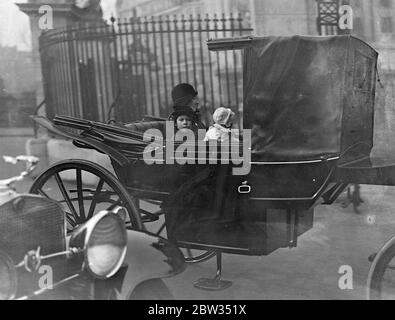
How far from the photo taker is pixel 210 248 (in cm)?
289

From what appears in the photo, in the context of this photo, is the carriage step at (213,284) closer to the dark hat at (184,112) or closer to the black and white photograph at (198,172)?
the black and white photograph at (198,172)

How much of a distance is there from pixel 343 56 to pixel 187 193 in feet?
3.82

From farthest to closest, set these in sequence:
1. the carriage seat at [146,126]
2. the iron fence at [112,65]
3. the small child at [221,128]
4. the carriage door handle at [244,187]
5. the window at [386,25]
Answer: the iron fence at [112,65] → the carriage seat at [146,126] → the window at [386,25] → the small child at [221,128] → the carriage door handle at [244,187]

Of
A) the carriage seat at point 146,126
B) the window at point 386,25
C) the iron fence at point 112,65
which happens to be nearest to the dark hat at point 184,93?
the iron fence at point 112,65

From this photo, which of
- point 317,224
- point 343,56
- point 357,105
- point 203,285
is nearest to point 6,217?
point 203,285

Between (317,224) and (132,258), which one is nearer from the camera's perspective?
(132,258)

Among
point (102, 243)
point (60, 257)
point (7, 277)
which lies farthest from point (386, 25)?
point (7, 277)

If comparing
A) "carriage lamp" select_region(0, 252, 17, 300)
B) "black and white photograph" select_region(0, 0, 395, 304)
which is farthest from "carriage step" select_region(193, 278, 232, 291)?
"carriage lamp" select_region(0, 252, 17, 300)

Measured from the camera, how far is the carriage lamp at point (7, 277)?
198 cm

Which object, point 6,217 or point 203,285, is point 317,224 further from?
point 6,217

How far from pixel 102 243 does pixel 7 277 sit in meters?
0.40

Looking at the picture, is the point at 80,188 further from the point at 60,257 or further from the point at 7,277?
the point at 7,277

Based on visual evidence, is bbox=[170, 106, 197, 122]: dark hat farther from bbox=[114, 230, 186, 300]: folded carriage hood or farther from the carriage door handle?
bbox=[114, 230, 186, 300]: folded carriage hood

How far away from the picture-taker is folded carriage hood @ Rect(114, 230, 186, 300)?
2.20 metres
